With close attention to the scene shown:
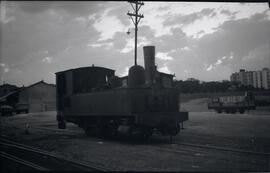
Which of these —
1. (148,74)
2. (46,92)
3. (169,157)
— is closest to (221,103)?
(148,74)

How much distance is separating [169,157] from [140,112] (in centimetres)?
322

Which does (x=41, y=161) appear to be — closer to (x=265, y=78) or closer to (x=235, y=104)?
(x=235, y=104)

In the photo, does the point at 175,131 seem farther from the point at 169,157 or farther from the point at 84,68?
the point at 84,68

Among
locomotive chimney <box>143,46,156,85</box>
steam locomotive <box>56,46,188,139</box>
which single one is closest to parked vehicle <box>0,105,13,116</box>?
steam locomotive <box>56,46,188,139</box>

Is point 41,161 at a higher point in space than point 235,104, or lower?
lower

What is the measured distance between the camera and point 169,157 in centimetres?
805

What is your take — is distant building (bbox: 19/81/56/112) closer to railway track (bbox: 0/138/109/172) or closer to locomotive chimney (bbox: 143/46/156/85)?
railway track (bbox: 0/138/109/172)

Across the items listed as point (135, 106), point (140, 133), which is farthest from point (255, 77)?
point (135, 106)

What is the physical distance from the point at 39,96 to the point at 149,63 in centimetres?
4662

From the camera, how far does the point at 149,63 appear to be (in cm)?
1136

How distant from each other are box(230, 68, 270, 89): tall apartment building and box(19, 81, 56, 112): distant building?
8598 centimetres

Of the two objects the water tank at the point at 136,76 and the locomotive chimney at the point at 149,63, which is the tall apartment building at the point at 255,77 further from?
the locomotive chimney at the point at 149,63

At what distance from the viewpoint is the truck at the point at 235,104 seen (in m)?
29.9

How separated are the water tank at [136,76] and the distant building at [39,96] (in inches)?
1711
